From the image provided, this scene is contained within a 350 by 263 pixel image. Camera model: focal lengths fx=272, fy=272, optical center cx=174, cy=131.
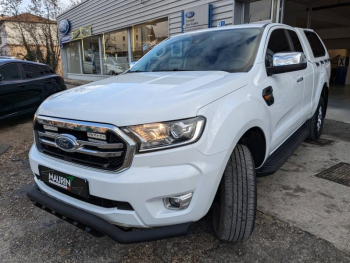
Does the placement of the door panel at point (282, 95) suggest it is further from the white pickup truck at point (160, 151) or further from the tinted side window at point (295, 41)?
the tinted side window at point (295, 41)

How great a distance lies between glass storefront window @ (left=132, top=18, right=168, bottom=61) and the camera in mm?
10449

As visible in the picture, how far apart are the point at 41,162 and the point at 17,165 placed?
238 centimetres

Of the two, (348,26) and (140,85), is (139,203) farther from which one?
(348,26)

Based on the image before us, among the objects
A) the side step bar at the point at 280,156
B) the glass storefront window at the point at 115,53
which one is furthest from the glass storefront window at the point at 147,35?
the side step bar at the point at 280,156

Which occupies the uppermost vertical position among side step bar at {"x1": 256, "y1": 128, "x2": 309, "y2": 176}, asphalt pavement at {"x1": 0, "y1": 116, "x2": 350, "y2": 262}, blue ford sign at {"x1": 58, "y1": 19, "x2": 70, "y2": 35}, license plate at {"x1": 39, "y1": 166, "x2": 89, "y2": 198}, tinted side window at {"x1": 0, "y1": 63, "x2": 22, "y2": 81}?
blue ford sign at {"x1": 58, "y1": 19, "x2": 70, "y2": 35}

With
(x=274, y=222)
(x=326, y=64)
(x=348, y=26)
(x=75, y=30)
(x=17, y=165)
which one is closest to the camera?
(x=274, y=222)

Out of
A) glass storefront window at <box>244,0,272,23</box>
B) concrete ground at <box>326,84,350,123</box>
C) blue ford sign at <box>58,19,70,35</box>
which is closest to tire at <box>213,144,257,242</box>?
concrete ground at <box>326,84,350,123</box>

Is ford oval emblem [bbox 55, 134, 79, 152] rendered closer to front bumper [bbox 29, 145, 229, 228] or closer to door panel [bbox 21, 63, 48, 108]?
front bumper [bbox 29, 145, 229, 228]

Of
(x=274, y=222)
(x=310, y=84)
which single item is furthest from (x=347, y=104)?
(x=274, y=222)

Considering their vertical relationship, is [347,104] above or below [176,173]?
below

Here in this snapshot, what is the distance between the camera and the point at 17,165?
4.00 meters

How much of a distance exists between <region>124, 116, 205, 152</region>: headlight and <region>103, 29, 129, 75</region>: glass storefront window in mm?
11745

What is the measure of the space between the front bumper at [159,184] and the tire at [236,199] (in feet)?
0.66

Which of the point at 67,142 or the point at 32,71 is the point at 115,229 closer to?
the point at 67,142
